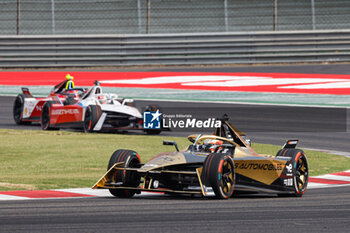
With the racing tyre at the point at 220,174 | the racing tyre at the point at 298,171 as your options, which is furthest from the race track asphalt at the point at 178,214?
the racing tyre at the point at 298,171

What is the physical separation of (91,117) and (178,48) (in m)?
11.8

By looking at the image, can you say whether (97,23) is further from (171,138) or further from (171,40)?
(171,138)

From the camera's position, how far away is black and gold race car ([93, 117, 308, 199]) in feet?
29.8

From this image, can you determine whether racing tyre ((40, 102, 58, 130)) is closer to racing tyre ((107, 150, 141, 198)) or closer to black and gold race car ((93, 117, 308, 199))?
black and gold race car ((93, 117, 308, 199))

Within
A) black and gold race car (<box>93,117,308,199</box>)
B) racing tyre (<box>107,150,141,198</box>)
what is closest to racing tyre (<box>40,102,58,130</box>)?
black and gold race car (<box>93,117,308,199</box>)

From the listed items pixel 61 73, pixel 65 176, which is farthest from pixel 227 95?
pixel 65 176

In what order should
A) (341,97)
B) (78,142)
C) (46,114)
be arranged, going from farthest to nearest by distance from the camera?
(341,97) < (46,114) < (78,142)

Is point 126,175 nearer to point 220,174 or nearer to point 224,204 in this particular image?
point 220,174

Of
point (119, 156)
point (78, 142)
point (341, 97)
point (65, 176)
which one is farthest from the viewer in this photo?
point (341, 97)

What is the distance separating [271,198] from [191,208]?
5.36ft

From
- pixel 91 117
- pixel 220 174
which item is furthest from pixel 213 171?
pixel 91 117

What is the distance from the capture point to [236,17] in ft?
98.7

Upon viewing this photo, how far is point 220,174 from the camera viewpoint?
8.91 m

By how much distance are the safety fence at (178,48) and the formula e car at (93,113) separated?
1023 cm
